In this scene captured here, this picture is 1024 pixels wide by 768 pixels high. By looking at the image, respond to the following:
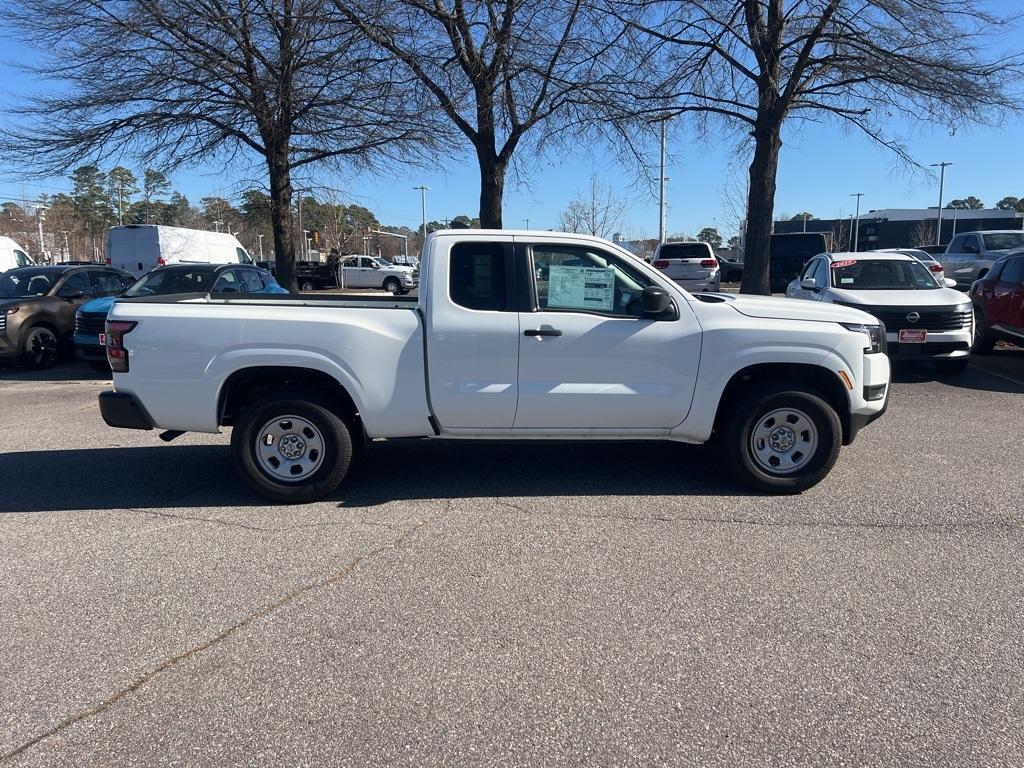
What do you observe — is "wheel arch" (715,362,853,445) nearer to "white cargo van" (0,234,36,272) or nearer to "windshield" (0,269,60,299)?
"windshield" (0,269,60,299)

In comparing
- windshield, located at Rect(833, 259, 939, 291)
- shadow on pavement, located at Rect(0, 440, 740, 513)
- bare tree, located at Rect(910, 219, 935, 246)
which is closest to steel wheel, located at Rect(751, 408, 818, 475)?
shadow on pavement, located at Rect(0, 440, 740, 513)

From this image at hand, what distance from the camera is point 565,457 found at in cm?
671

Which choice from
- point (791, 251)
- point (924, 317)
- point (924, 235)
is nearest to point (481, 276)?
point (924, 317)

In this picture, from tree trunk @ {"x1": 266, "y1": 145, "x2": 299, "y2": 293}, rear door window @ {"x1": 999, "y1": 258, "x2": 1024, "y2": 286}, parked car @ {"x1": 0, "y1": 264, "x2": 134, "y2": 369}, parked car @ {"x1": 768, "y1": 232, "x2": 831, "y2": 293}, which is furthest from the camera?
parked car @ {"x1": 768, "y1": 232, "x2": 831, "y2": 293}

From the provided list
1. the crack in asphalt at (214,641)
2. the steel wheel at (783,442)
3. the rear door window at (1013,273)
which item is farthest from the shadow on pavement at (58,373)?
the rear door window at (1013,273)

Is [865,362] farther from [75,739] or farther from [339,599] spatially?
[75,739]

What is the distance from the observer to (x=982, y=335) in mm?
12188

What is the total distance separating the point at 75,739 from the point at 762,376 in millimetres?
4679

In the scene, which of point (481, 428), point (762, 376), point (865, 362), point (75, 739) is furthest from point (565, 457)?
point (75, 739)

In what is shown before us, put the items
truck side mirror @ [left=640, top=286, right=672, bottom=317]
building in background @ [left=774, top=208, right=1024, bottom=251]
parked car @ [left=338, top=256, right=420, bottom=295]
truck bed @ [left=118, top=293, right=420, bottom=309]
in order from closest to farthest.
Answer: truck side mirror @ [left=640, top=286, right=672, bottom=317] → truck bed @ [left=118, top=293, right=420, bottom=309] → parked car @ [left=338, top=256, right=420, bottom=295] → building in background @ [left=774, top=208, right=1024, bottom=251]

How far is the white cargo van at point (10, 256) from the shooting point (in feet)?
75.3

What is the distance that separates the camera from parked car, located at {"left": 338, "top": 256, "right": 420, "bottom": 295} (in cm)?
4047

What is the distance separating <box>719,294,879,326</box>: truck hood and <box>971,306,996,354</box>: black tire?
303 inches

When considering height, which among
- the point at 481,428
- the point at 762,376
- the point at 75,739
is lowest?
the point at 75,739
